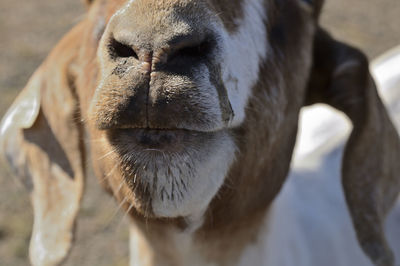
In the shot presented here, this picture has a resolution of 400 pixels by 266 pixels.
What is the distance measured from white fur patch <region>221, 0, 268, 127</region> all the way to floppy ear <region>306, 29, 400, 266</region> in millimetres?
591

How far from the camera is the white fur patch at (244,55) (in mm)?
1939

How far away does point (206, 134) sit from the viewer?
185 cm

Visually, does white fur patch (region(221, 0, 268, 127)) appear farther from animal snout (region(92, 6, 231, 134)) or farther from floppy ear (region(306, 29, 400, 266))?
floppy ear (region(306, 29, 400, 266))

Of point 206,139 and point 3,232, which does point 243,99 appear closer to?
point 206,139

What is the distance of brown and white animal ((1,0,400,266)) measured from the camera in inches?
67.8

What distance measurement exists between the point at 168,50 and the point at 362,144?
4.46 ft

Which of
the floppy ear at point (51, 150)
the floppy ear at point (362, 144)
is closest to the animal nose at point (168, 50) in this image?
the floppy ear at point (51, 150)

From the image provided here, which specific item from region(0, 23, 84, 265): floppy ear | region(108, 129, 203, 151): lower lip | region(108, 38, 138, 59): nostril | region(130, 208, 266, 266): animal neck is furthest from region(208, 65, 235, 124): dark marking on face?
region(0, 23, 84, 265): floppy ear

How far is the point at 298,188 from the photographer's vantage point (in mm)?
3312

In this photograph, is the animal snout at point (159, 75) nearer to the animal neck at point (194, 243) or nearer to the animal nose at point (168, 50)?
the animal nose at point (168, 50)

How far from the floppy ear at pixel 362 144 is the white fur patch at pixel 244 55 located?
1.94ft

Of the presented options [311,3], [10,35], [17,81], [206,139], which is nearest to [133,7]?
[206,139]

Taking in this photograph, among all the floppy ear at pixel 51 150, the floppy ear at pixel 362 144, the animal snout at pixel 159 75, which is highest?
the animal snout at pixel 159 75

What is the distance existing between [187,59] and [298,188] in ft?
5.81
